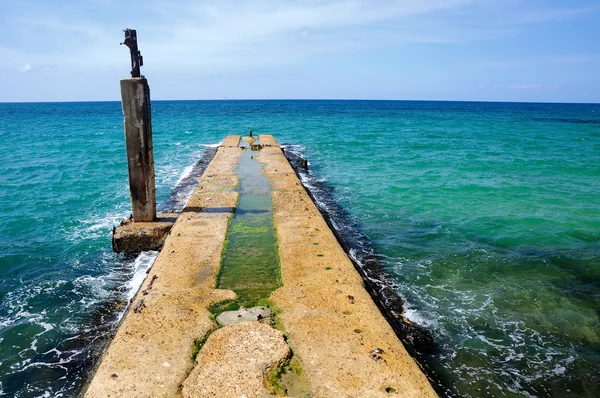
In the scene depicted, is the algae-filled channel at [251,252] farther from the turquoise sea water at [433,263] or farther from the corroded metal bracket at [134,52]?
the corroded metal bracket at [134,52]

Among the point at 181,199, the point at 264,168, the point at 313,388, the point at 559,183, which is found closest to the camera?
the point at 313,388

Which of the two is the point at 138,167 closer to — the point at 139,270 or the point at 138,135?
the point at 138,135

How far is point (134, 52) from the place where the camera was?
7977 mm

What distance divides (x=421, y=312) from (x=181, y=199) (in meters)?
7.65

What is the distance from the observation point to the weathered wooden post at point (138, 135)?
25.9 ft

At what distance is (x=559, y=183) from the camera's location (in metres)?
16.0

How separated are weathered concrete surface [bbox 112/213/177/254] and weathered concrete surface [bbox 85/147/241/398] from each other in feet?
1.30

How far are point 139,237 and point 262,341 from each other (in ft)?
14.7

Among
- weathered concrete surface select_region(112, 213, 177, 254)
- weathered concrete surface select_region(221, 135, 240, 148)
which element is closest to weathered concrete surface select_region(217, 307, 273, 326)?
weathered concrete surface select_region(112, 213, 177, 254)

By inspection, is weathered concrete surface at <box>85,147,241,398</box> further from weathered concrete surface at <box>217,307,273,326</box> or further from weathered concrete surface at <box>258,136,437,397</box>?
weathered concrete surface at <box>258,136,437,397</box>

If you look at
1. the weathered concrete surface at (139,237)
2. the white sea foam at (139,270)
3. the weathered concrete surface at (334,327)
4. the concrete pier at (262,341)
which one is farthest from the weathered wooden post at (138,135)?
the weathered concrete surface at (334,327)

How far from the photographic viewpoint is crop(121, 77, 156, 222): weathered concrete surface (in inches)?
310

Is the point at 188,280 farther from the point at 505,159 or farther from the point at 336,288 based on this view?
the point at 505,159

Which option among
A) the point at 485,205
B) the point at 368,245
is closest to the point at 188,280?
the point at 368,245
